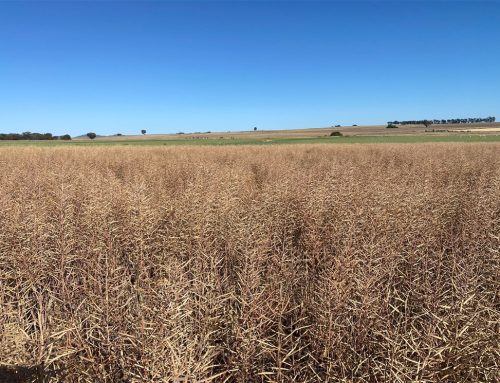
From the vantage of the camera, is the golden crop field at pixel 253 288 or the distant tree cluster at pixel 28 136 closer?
the golden crop field at pixel 253 288

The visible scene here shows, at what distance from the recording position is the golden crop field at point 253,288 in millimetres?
1976

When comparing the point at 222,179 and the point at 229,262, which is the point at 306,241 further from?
the point at 222,179

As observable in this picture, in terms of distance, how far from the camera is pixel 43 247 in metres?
3.90

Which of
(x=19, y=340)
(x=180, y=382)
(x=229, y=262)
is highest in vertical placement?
(x=19, y=340)

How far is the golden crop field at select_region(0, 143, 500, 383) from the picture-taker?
1.98 meters

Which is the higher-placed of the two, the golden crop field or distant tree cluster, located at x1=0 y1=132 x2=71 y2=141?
distant tree cluster, located at x1=0 y1=132 x2=71 y2=141

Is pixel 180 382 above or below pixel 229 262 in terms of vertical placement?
above

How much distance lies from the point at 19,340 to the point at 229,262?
2659 mm

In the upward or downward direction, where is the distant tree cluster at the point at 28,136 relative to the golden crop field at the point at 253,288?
upward

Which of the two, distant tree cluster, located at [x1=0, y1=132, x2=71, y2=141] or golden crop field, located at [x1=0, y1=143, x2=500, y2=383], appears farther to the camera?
distant tree cluster, located at [x1=0, y1=132, x2=71, y2=141]

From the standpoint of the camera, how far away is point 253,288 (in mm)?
2570

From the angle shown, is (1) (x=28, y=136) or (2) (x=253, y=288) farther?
(1) (x=28, y=136)

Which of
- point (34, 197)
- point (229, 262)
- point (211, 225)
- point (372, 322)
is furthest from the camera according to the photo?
point (34, 197)

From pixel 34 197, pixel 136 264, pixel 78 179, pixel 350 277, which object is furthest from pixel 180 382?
pixel 78 179
